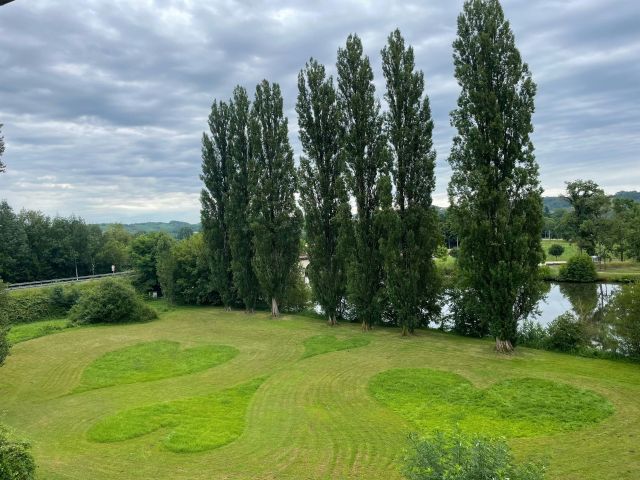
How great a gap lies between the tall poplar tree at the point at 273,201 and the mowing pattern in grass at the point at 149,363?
8.17 meters

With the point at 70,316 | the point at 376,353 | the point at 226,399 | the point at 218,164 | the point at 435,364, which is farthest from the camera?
the point at 218,164

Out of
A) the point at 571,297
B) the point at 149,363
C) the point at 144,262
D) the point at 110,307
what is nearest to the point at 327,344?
the point at 149,363

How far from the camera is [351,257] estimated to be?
23906 mm

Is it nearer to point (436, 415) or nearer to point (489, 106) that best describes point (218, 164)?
point (489, 106)

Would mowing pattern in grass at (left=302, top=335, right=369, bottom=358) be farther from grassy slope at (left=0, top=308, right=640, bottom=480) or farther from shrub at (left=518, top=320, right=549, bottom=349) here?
shrub at (left=518, top=320, right=549, bottom=349)

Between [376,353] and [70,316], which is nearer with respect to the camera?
[376,353]

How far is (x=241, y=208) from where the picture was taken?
101ft

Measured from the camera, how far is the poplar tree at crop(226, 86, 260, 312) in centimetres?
3070

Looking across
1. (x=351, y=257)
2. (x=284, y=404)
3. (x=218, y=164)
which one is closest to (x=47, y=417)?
(x=284, y=404)

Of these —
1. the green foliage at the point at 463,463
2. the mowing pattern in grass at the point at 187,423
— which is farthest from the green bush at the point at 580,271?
the green foliage at the point at 463,463

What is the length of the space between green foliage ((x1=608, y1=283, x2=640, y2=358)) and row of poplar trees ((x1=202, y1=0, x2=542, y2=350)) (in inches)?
126

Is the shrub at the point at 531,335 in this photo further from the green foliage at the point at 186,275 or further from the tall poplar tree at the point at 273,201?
the green foliage at the point at 186,275

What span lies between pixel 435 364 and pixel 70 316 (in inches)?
1011

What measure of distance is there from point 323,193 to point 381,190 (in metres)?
4.84
